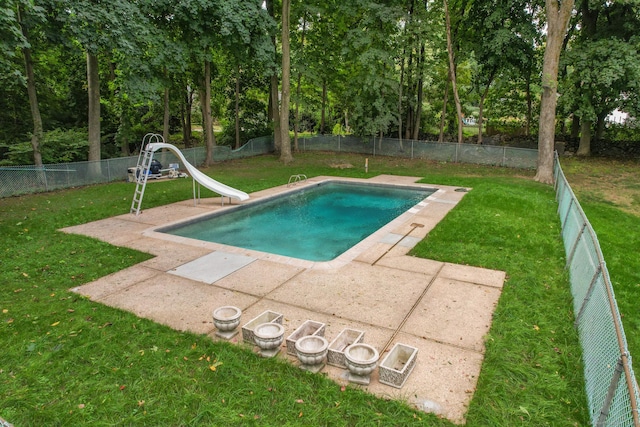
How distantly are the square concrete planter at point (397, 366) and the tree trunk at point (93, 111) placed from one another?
44.1ft

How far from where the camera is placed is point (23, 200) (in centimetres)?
1097

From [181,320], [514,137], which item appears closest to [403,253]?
[181,320]

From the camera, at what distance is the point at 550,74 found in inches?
526

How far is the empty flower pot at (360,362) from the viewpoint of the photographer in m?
3.44

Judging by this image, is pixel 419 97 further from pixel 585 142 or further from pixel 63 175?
pixel 63 175

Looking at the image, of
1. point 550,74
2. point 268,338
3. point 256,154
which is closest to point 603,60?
point 550,74

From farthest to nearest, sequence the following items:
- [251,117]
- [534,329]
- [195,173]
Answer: [251,117] → [195,173] → [534,329]

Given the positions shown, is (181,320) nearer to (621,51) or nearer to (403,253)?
(403,253)

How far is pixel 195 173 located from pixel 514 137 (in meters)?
19.1

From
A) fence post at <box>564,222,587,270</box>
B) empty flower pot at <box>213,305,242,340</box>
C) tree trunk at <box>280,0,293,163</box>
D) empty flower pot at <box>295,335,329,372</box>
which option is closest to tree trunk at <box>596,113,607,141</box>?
tree trunk at <box>280,0,293,163</box>

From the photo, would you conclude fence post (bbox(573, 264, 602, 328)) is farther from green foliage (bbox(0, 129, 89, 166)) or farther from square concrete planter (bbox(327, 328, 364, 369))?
green foliage (bbox(0, 129, 89, 166))

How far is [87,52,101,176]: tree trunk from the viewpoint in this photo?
44.3ft

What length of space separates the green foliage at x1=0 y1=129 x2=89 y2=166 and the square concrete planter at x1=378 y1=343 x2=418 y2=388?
47.6ft

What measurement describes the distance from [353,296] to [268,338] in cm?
183
